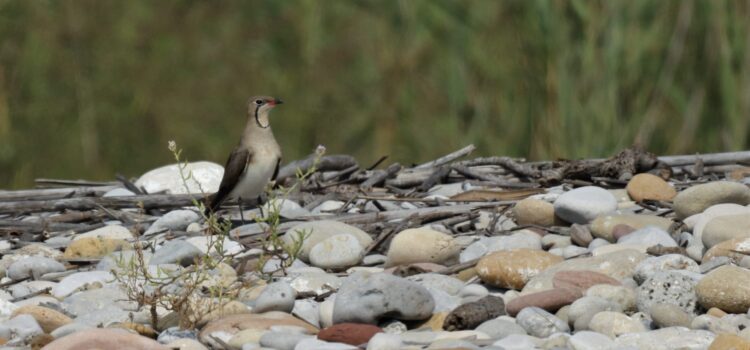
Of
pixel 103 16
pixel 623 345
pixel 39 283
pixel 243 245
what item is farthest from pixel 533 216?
pixel 103 16

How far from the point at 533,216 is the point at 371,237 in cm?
73

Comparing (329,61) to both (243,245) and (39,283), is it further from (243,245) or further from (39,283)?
(39,283)

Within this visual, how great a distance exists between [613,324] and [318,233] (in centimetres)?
181

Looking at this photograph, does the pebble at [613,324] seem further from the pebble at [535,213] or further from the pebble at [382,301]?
the pebble at [535,213]

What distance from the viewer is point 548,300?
5.07 meters

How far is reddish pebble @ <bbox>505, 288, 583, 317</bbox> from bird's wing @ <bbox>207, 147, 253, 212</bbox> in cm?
277

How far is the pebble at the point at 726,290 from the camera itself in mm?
4883

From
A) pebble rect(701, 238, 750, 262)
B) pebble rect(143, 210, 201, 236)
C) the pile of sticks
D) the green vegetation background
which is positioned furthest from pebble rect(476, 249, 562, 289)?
the green vegetation background

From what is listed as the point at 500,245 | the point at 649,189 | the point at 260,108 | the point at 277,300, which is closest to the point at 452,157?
the point at 260,108

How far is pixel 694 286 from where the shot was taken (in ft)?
16.5

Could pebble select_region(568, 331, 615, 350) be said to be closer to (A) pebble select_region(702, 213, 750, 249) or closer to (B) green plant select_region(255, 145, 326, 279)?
(A) pebble select_region(702, 213, 750, 249)

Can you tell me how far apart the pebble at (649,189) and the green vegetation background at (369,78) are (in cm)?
213

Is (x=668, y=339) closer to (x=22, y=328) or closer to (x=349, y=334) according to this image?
(x=349, y=334)

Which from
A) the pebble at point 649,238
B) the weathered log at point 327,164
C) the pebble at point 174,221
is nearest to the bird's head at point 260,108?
the weathered log at point 327,164
